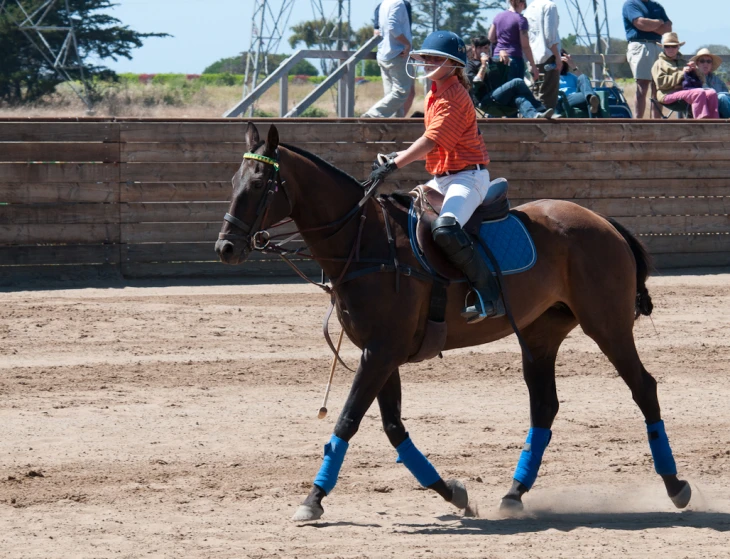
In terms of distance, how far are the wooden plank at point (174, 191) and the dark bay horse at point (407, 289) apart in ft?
22.8

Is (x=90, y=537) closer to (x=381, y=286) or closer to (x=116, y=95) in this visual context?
(x=381, y=286)

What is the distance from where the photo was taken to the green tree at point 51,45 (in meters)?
32.2

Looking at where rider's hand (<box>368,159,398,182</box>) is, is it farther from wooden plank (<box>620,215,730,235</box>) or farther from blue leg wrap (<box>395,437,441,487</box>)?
wooden plank (<box>620,215,730,235</box>)

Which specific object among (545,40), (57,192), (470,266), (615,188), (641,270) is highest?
(545,40)

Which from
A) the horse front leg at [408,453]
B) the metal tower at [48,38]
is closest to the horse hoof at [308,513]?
the horse front leg at [408,453]

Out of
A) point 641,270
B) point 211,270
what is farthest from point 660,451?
point 211,270

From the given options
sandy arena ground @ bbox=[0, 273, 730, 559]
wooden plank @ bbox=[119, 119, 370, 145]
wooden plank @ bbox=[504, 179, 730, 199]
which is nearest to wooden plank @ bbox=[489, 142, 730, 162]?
wooden plank @ bbox=[504, 179, 730, 199]

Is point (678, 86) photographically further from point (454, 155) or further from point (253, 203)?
point (253, 203)

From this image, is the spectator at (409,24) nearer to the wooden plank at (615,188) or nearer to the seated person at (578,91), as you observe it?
the wooden plank at (615,188)

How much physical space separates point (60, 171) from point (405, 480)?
24.3 ft

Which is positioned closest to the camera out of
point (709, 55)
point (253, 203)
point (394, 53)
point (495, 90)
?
point (253, 203)

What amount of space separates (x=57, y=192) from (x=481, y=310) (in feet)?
25.7

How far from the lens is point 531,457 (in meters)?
6.24

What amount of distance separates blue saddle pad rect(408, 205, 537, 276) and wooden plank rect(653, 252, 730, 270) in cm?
867
